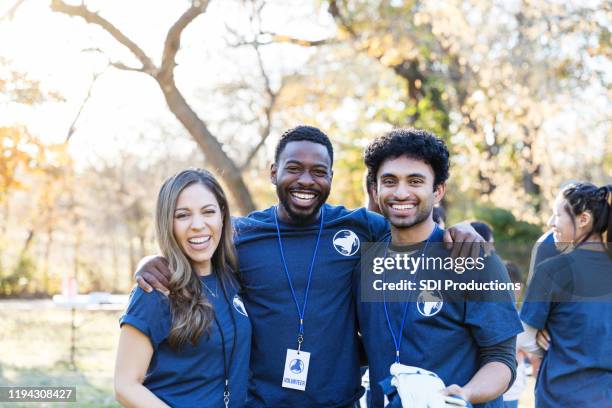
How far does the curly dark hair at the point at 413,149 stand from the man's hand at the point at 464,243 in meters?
0.30

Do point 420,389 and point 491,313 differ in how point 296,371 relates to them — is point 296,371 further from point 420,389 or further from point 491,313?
point 491,313

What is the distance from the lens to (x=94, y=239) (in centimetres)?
2228

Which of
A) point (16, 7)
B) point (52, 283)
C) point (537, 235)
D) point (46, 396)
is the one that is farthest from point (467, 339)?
point (52, 283)

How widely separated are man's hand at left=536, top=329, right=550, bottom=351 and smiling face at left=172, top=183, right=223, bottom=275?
1988mm

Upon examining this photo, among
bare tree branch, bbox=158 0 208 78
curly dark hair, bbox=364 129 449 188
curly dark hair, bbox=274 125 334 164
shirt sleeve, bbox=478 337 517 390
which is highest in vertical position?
bare tree branch, bbox=158 0 208 78

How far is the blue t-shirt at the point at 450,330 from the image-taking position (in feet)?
10.00

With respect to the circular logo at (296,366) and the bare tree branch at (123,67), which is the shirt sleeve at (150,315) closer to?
the circular logo at (296,366)

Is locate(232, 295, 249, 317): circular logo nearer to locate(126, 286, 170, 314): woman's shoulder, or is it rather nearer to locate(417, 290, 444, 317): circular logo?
locate(126, 286, 170, 314): woman's shoulder

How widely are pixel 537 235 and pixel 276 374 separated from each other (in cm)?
1396

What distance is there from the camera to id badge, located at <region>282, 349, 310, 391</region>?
11.0 ft

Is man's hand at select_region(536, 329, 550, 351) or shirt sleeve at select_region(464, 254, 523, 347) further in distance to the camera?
man's hand at select_region(536, 329, 550, 351)

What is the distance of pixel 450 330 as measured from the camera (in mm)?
3104

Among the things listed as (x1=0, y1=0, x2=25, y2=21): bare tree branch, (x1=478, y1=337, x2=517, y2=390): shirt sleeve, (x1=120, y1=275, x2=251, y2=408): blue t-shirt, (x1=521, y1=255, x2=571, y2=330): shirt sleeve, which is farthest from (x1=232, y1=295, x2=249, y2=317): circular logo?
(x1=0, y1=0, x2=25, y2=21): bare tree branch

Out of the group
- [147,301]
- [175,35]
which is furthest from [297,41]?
[147,301]
